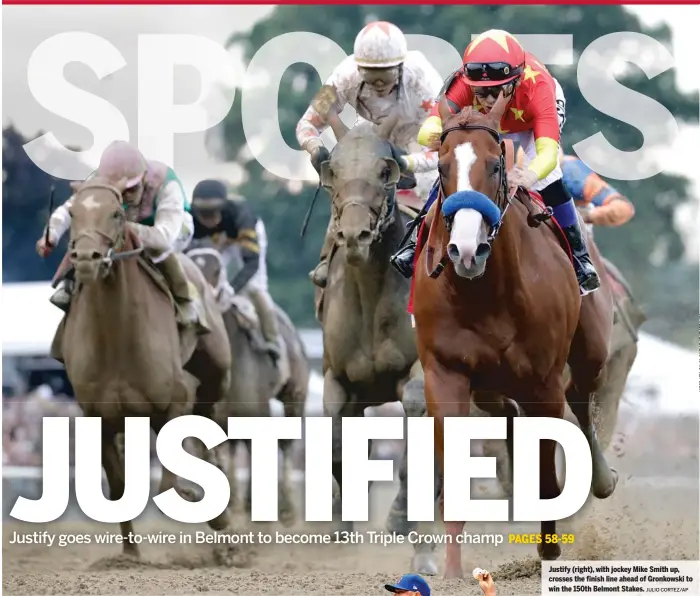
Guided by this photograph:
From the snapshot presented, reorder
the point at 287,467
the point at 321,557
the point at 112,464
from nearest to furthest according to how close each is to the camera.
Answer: the point at 321,557 < the point at 112,464 < the point at 287,467

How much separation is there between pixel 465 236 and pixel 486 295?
2.40 ft

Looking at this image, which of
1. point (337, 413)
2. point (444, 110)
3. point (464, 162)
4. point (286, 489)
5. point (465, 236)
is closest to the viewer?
point (465, 236)

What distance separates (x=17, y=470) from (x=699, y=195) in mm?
4436

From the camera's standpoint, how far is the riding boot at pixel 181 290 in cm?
1045

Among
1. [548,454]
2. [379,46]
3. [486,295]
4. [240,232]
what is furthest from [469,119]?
[240,232]

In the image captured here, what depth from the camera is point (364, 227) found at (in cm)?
915

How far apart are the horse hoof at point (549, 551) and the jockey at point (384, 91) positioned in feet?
6.19

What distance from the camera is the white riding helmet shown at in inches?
379

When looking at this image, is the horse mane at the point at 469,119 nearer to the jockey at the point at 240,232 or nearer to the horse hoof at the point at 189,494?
the horse hoof at the point at 189,494

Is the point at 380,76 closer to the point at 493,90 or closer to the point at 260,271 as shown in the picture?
the point at 493,90

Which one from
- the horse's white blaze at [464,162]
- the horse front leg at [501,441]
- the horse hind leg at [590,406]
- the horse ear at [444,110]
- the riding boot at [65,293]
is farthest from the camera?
the riding boot at [65,293]

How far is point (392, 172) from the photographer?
30.8 feet

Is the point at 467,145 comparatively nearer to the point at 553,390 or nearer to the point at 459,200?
the point at 459,200

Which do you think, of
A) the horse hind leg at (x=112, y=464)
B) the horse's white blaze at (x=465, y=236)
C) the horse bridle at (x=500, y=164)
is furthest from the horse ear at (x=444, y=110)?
the horse hind leg at (x=112, y=464)
